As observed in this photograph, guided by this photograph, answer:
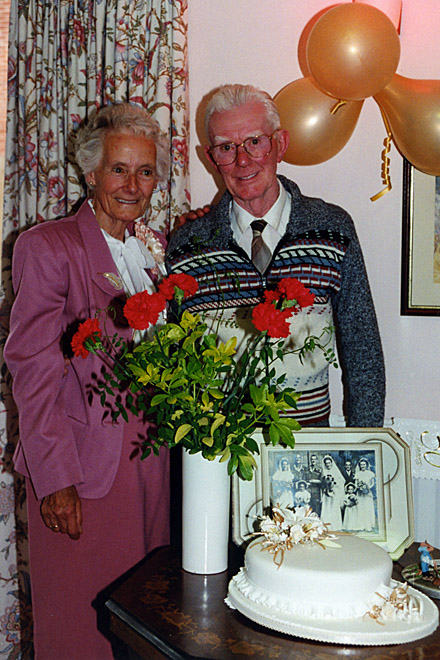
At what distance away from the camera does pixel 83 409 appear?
158cm

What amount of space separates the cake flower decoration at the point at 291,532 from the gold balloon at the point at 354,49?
42.5 inches

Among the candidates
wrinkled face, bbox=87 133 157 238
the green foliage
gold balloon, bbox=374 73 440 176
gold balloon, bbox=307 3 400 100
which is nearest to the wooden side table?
the green foliage

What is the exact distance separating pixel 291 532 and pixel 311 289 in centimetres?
72

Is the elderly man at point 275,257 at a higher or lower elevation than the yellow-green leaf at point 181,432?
higher

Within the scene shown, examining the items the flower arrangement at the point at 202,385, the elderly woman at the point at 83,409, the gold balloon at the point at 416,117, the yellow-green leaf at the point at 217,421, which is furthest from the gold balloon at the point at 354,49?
the yellow-green leaf at the point at 217,421

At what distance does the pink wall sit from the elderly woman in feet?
2.25

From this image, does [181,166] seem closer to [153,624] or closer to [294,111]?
[294,111]

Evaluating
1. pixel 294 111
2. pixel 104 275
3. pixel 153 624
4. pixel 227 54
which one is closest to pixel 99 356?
pixel 104 275

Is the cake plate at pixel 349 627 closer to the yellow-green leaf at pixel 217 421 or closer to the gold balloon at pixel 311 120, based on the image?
the yellow-green leaf at pixel 217 421

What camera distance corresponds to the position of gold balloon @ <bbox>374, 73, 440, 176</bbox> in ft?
5.69

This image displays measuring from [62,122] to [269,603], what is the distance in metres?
1.79

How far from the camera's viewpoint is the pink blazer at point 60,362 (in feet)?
4.92

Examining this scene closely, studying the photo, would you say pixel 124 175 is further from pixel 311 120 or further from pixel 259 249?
pixel 311 120

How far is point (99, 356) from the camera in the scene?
5.14 ft
